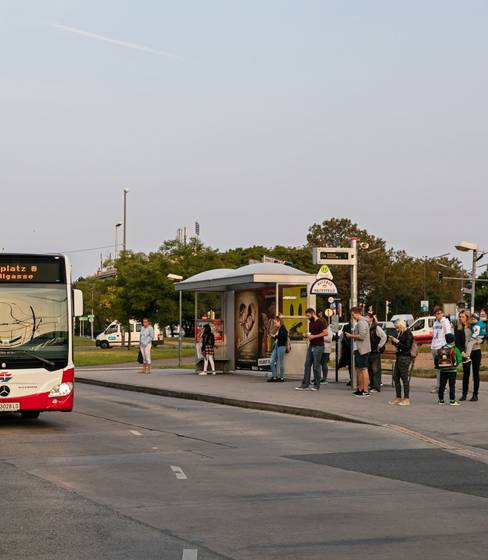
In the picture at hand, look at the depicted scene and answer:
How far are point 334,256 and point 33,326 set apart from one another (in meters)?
9.98

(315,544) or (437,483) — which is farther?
(437,483)

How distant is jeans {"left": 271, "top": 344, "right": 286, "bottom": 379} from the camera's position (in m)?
28.0

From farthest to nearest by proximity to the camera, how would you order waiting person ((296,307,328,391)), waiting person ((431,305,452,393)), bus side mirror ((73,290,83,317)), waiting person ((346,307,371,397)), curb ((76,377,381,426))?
waiting person ((296,307,328,391)) < waiting person ((346,307,371,397)) < waiting person ((431,305,452,393)) < curb ((76,377,381,426)) < bus side mirror ((73,290,83,317))

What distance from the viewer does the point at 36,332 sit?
55.2ft

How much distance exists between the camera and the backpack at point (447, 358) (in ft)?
66.4

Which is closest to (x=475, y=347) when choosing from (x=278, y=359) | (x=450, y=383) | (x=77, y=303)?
(x=450, y=383)

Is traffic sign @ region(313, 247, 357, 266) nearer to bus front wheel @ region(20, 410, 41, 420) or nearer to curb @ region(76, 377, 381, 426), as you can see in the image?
curb @ region(76, 377, 381, 426)

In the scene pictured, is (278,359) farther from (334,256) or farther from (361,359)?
(361,359)

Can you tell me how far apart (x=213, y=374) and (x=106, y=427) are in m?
15.7

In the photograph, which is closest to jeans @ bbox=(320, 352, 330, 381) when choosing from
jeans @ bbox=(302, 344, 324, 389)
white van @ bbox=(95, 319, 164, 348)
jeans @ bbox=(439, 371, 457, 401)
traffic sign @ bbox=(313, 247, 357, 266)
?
jeans @ bbox=(302, 344, 324, 389)

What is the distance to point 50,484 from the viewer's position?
1070 cm

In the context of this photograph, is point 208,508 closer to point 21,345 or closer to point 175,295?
point 21,345

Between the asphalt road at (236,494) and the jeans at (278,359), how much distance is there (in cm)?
1065

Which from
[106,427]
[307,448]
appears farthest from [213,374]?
[307,448]
